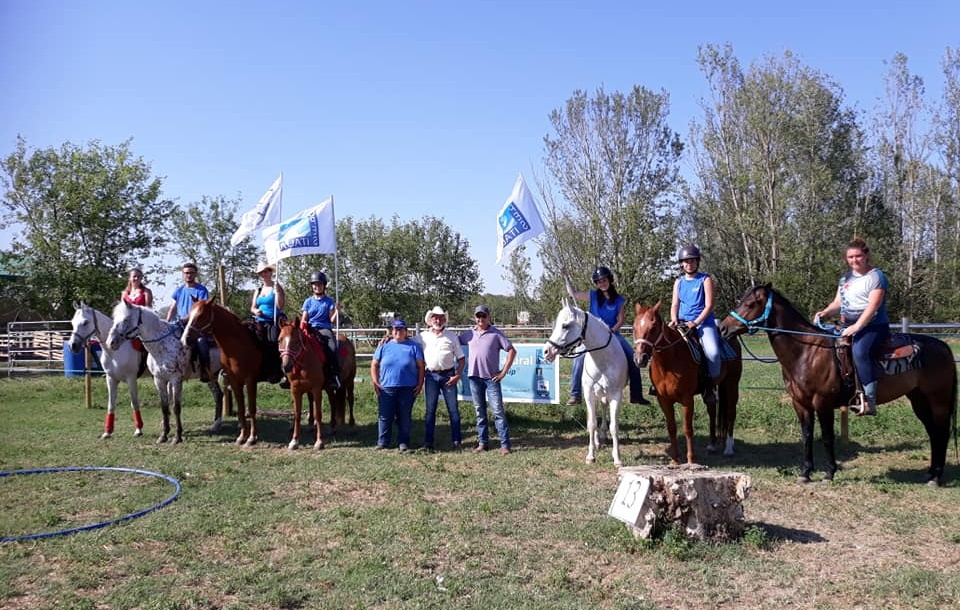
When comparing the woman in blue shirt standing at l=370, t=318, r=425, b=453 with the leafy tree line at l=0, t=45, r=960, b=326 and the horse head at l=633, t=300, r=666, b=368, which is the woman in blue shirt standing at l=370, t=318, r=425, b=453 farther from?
the leafy tree line at l=0, t=45, r=960, b=326

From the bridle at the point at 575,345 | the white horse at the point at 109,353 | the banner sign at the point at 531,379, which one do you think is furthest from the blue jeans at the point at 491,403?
the white horse at the point at 109,353

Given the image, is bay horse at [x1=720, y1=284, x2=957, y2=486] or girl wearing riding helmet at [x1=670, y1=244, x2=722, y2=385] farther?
girl wearing riding helmet at [x1=670, y1=244, x2=722, y2=385]

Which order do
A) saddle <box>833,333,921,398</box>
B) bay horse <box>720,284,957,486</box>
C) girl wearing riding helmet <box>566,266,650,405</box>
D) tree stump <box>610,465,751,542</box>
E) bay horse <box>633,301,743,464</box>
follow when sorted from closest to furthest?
tree stump <box>610,465,751,542</box> < saddle <box>833,333,921,398</box> < bay horse <box>720,284,957,486</box> < bay horse <box>633,301,743,464</box> < girl wearing riding helmet <box>566,266,650,405</box>

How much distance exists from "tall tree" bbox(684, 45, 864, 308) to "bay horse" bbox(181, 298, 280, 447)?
29.8m

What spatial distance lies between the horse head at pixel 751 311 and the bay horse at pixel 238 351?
286 inches

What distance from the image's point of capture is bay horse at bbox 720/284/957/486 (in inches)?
315

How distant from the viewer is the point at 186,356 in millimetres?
11750

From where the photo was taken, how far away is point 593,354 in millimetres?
9227

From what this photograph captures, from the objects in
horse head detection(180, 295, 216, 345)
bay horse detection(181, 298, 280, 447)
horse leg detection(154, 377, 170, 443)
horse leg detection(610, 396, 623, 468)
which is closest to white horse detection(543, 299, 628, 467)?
horse leg detection(610, 396, 623, 468)

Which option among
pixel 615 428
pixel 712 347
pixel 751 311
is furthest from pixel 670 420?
pixel 751 311

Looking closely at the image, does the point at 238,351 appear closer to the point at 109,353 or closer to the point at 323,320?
the point at 323,320

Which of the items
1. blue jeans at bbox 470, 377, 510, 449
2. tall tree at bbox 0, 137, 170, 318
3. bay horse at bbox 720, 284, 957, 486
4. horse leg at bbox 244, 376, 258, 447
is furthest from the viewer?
tall tree at bbox 0, 137, 170, 318

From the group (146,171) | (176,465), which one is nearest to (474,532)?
(176,465)

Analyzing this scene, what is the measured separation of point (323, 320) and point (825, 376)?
7583 millimetres
